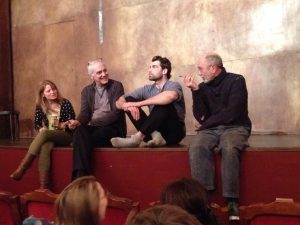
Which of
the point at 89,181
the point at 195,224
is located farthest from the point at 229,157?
the point at 195,224

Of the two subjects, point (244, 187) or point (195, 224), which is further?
point (244, 187)

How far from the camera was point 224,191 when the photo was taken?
9.45ft

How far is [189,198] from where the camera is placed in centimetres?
147

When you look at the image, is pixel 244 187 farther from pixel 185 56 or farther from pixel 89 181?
pixel 185 56

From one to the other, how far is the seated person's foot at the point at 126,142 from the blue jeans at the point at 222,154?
571 millimetres

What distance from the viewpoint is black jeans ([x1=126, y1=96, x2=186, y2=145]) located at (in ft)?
11.2

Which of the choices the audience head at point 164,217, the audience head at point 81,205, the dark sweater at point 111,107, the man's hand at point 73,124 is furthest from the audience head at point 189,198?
the man's hand at point 73,124

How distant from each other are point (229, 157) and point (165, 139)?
0.78 m

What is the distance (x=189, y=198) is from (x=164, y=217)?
0.61m

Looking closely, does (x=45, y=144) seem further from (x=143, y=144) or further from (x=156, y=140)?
(x=156, y=140)

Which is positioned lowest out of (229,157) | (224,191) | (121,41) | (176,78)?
(224,191)

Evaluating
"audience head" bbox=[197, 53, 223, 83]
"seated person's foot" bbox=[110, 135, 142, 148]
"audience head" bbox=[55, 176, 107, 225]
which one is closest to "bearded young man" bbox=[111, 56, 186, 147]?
"seated person's foot" bbox=[110, 135, 142, 148]

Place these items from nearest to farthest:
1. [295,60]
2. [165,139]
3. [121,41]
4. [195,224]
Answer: [195,224]
[165,139]
[295,60]
[121,41]

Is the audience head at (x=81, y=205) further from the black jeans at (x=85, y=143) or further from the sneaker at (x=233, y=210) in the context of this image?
the black jeans at (x=85, y=143)
